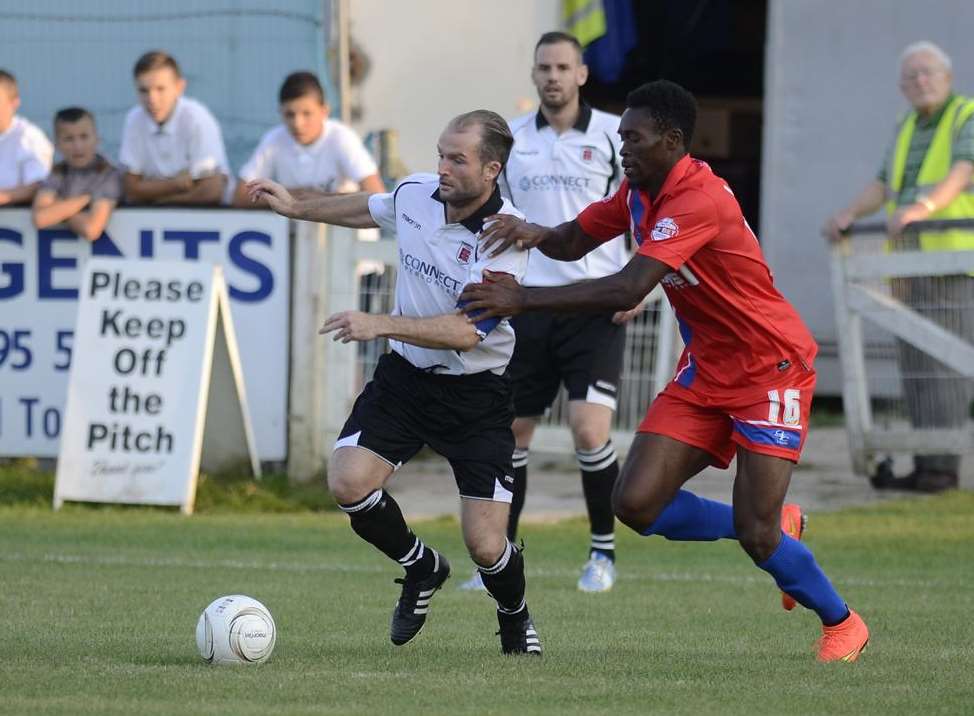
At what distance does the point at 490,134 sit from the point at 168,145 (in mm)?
6705

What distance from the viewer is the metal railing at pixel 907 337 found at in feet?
41.3

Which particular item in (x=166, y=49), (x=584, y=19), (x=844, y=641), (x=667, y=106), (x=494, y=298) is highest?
(x=584, y=19)

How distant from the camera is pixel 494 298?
656 centimetres

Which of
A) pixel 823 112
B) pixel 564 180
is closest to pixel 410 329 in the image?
pixel 564 180

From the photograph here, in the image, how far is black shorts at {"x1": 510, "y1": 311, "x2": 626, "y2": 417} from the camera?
384 inches

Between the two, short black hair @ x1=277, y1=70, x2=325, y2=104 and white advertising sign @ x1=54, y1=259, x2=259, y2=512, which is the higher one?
short black hair @ x1=277, y1=70, x2=325, y2=104

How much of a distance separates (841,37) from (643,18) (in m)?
3.00

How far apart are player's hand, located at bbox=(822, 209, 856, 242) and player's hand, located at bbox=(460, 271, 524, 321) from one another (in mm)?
6538

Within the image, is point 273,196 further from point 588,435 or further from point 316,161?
point 316,161

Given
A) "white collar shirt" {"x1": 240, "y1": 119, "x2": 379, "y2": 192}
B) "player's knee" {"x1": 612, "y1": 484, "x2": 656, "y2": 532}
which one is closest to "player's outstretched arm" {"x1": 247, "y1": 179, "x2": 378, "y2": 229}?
"player's knee" {"x1": 612, "y1": 484, "x2": 656, "y2": 532}

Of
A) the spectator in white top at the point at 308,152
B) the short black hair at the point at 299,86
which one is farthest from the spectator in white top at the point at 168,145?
the short black hair at the point at 299,86

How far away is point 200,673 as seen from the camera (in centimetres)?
633

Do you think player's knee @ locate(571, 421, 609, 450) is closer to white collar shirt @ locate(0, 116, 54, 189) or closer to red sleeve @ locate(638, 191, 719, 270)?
red sleeve @ locate(638, 191, 719, 270)

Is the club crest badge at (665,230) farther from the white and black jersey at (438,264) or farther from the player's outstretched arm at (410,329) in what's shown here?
the player's outstretched arm at (410,329)
